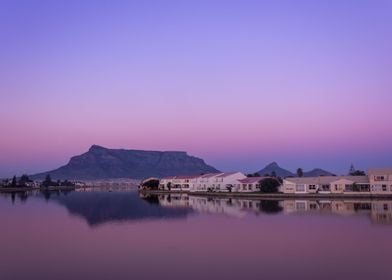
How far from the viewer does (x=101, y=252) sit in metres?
15.4

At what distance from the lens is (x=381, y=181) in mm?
39906

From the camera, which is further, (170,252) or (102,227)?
(102,227)

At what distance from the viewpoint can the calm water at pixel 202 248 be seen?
1237cm

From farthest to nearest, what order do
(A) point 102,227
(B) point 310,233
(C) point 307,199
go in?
1. (C) point 307,199
2. (A) point 102,227
3. (B) point 310,233

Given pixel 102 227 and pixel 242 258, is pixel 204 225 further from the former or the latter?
pixel 242 258

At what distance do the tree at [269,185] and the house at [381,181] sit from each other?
10.4 m

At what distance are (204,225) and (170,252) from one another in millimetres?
7832

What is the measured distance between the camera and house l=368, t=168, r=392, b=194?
39.6 meters

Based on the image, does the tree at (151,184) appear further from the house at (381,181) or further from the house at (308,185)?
the house at (381,181)

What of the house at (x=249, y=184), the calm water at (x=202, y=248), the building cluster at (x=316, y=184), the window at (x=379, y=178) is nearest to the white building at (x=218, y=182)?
the building cluster at (x=316, y=184)

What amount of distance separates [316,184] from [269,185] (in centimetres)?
560

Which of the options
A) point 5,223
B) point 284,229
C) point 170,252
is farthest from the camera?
point 5,223

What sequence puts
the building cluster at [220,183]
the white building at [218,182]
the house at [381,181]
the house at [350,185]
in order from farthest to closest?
the white building at [218,182] → the building cluster at [220,183] → the house at [350,185] → the house at [381,181]

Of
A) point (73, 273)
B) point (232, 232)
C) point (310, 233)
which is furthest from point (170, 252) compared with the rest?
point (310, 233)
